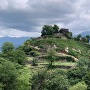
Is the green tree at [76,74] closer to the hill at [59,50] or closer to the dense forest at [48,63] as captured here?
the dense forest at [48,63]

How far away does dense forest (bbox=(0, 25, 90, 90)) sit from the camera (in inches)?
2462

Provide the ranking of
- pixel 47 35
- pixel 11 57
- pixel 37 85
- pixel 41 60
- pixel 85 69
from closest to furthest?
pixel 37 85 → pixel 85 69 → pixel 11 57 → pixel 41 60 → pixel 47 35

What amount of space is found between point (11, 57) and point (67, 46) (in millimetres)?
28581

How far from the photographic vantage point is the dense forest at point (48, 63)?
2462 inches

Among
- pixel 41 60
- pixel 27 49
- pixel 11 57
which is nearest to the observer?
pixel 11 57

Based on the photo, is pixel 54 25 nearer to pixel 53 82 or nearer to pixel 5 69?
pixel 53 82

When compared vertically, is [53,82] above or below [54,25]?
below

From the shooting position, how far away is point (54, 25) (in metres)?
130

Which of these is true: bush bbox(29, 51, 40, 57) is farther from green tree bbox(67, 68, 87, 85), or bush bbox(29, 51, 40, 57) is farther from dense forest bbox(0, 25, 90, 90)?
green tree bbox(67, 68, 87, 85)

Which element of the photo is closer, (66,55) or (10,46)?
(66,55)

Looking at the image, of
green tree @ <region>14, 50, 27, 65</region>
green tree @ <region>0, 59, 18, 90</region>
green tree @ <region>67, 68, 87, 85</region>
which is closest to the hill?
green tree @ <region>14, 50, 27, 65</region>

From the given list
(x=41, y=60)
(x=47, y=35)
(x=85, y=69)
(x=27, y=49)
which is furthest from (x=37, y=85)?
(x=47, y=35)

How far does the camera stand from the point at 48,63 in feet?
322

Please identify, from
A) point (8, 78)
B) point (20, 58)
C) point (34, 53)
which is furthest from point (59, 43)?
point (8, 78)
